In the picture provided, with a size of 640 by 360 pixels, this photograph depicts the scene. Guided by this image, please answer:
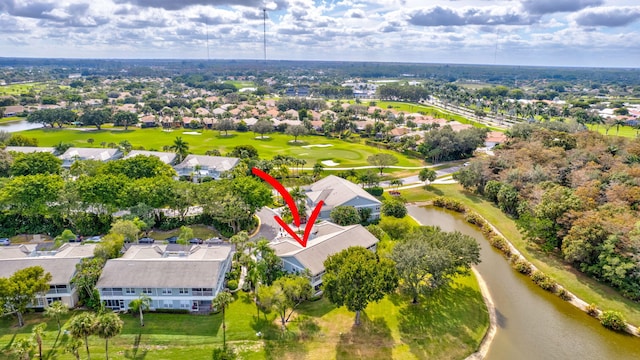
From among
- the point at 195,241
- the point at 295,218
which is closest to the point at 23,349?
the point at 195,241

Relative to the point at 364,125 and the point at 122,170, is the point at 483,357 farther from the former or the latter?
the point at 364,125

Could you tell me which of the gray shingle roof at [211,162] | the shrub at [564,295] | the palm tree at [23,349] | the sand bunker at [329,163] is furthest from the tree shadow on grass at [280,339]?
the sand bunker at [329,163]

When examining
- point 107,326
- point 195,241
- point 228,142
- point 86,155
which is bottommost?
point 195,241

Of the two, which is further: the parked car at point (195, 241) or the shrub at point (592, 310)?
the parked car at point (195, 241)

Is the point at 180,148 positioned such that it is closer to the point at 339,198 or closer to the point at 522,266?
the point at 339,198

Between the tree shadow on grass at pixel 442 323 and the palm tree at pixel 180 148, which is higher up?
the palm tree at pixel 180 148

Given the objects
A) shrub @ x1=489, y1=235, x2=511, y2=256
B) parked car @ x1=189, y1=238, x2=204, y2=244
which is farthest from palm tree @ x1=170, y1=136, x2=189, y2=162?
shrub @ x1=489, y1=235, x2=511, y2=256

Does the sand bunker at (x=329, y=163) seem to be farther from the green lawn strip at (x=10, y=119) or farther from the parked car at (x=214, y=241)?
the green lawn strip at (x=10, y=119)
